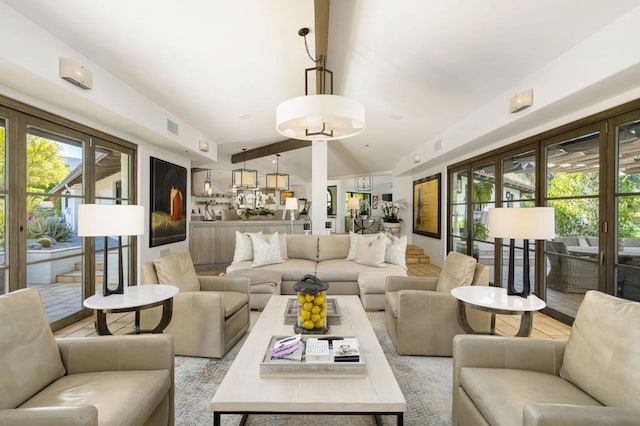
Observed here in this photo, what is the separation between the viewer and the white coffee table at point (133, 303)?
7.23 ft

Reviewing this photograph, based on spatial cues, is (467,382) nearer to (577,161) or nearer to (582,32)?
(582,32)

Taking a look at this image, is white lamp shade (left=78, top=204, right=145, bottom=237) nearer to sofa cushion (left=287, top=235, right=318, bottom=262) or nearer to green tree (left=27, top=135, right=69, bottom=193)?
green tree (left=27, top=135, right=69, bottom=193)

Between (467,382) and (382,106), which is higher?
(382,106)

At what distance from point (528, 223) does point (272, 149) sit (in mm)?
7250

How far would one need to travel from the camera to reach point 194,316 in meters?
2.68

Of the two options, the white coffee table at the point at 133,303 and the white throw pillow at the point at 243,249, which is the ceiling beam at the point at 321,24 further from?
the white throw pillow at the point at 243,249

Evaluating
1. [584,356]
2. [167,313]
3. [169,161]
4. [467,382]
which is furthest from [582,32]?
[169,161]

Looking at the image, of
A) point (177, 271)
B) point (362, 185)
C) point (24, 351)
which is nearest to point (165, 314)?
point (177, 271)

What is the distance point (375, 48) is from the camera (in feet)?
10.8

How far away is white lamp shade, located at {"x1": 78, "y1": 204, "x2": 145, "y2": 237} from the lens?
2.31 meters

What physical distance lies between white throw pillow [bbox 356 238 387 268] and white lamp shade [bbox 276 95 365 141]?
8.11ft

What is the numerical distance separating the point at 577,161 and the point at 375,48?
Result: 2568 mm

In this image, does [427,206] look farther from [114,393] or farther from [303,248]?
[114,393]

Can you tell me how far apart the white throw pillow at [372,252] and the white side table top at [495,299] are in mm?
1932
